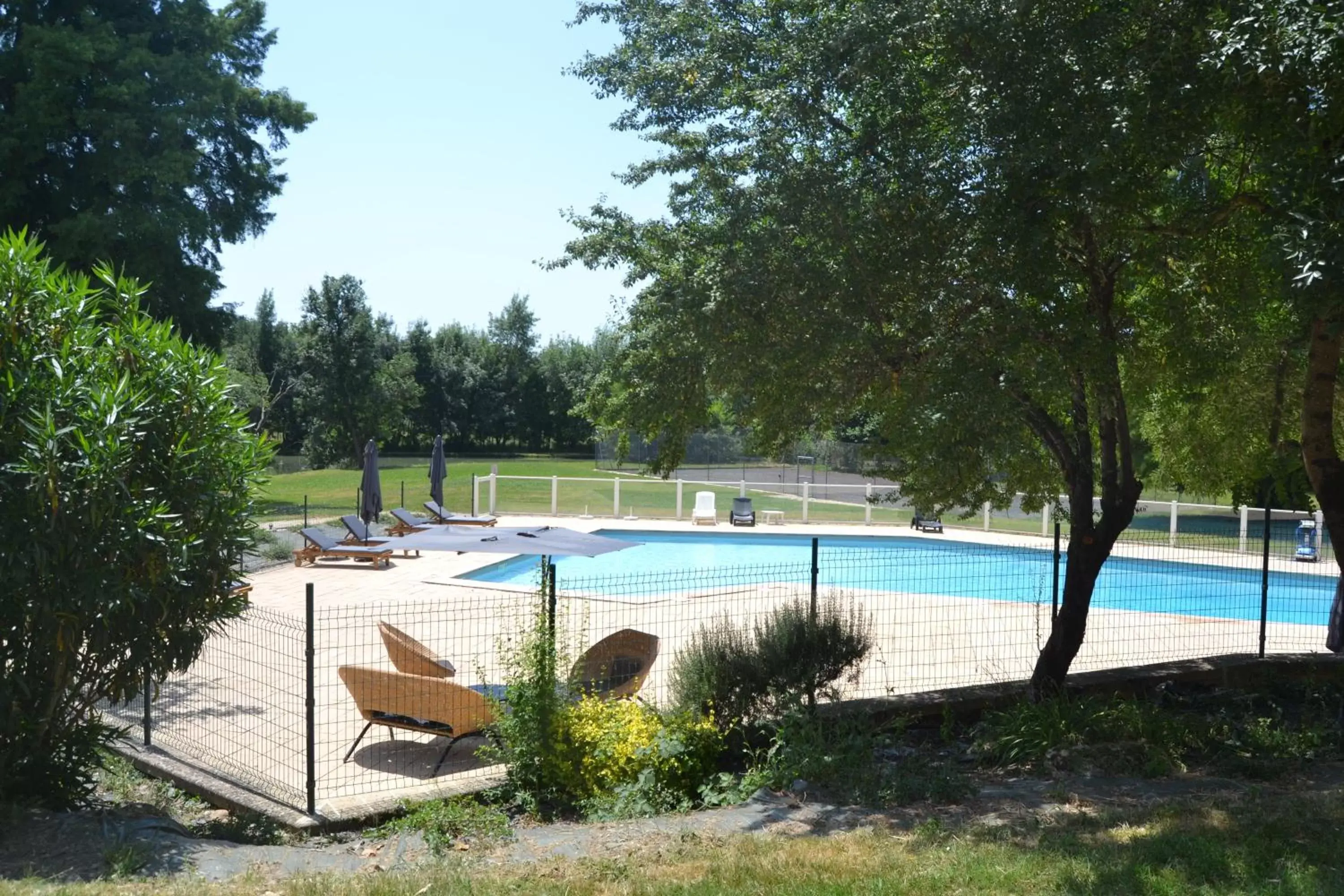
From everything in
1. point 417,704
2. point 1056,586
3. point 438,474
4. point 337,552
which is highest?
point 438,474

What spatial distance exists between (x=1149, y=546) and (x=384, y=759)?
17.4 meters

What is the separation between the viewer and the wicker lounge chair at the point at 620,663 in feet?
31.8

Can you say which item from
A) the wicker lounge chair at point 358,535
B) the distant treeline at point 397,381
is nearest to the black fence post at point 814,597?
the wicker lounge chair at point 358,535

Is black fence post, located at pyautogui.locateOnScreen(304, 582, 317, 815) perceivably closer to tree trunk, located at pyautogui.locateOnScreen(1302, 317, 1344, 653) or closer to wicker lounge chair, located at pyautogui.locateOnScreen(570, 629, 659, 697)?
wicker lounge chair, located at pyautogui.locateOnScreen(570, 629, 659, 697)

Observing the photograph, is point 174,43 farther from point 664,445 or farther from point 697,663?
point 697,663

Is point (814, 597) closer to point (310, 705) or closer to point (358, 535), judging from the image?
point (310, 705)

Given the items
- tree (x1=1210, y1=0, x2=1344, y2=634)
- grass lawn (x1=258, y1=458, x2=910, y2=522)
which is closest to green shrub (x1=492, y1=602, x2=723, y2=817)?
tree (x1=1210, y1=0, x2=1344, y2=634)

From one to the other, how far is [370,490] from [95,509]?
1802cm

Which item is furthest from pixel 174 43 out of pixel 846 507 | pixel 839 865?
pixel 839 865

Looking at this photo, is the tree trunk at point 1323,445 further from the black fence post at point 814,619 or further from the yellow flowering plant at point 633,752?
the yellow flowering plant at point 633,752

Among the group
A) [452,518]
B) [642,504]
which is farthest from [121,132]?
[642,504]

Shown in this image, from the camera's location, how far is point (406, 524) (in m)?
25.5

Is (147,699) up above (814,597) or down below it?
below

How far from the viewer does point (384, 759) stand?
9055mm
